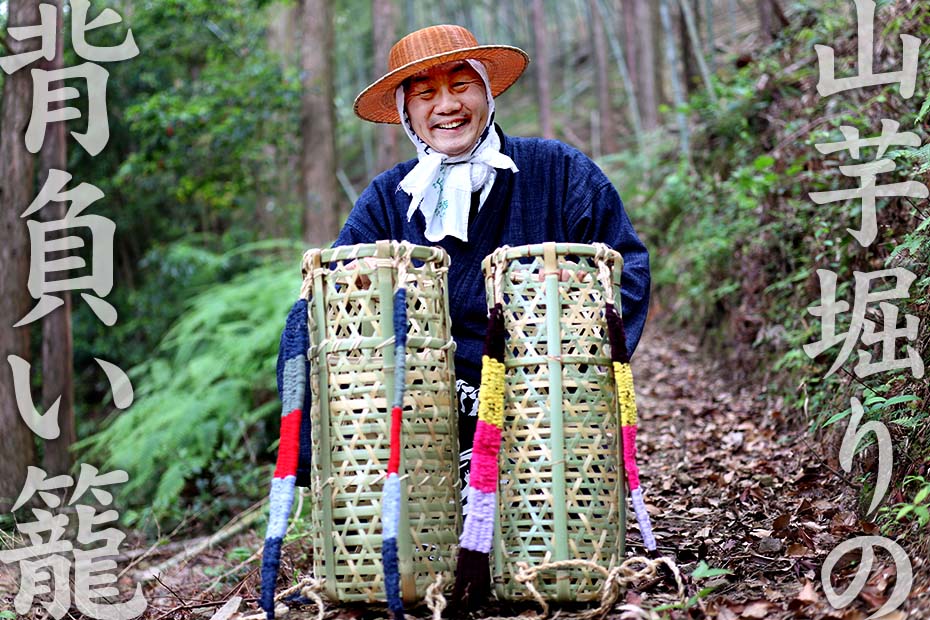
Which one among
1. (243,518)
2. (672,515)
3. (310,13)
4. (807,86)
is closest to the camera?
(672,515)

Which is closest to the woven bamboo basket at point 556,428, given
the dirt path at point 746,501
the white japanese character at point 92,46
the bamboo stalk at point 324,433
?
the dirt path at point 746,501

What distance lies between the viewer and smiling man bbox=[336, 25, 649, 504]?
2.86 metres

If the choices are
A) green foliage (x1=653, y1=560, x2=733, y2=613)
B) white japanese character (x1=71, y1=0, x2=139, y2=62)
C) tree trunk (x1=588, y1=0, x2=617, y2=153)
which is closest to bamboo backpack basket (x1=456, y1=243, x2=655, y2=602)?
Result: green foliage (x1=653, y1=560, x2=733, y2=613)

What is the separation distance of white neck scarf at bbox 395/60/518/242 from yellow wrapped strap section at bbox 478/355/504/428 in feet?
2.53

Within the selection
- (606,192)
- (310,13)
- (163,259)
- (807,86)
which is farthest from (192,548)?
(310,13)

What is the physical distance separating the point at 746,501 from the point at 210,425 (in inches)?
165

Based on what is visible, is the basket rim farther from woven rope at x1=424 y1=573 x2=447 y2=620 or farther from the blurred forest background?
the blurred forest background

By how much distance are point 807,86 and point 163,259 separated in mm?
8058

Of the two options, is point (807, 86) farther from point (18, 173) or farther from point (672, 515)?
point (18, 173)

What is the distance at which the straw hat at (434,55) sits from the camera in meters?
2.77

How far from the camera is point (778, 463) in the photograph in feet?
12.2

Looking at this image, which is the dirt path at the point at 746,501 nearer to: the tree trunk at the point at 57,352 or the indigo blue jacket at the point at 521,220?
the indigo blue jacket at the point at 521,220

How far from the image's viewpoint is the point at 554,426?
2242 millimetres

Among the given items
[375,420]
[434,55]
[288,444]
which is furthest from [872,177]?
[288,444]
